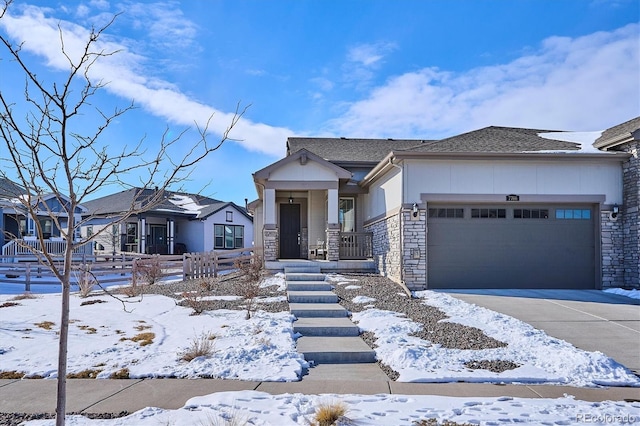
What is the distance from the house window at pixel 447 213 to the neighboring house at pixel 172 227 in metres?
18.4

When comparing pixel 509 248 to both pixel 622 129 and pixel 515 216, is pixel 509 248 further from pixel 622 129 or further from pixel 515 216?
pixel 622 129

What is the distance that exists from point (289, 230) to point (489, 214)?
802 cm

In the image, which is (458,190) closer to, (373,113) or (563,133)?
(373,113)

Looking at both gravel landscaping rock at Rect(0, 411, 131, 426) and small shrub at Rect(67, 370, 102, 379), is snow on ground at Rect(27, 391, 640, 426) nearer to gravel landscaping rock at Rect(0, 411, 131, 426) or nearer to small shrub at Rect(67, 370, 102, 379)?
gravel landscaping rock at Rect(0, 411, 131, 426)

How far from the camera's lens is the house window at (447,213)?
39.5ft

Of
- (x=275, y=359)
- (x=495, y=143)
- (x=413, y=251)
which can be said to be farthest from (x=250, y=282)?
(x=495, y=143)

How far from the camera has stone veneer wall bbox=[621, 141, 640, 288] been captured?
37.4ft

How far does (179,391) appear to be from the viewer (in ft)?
16.0

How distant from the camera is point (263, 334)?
705 centimetres

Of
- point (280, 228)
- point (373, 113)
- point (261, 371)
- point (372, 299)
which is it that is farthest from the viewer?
point (280, 228)

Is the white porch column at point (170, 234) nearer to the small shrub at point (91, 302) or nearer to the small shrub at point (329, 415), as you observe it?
the small shrub at point (91, 302)

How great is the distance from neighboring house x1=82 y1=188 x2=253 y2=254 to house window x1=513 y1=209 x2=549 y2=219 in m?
19.8

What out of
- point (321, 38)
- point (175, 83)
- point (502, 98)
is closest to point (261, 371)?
point (175, 83)

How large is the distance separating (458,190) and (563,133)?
6228 millimetres
